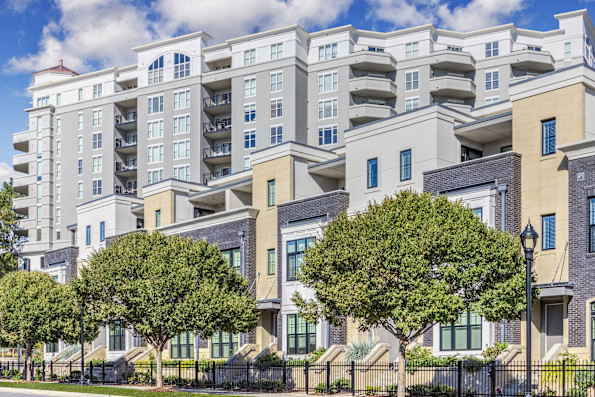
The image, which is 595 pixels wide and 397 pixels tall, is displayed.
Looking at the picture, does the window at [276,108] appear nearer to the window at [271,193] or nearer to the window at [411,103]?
the window at [411,103]

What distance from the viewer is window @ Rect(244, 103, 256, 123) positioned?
7788 cm

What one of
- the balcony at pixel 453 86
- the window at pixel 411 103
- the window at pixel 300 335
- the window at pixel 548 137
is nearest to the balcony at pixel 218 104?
the window at pixel 411 103

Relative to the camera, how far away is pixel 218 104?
8012cm

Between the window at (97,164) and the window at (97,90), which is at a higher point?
the window at (97,90)

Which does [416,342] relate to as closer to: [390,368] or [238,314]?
[390,368]

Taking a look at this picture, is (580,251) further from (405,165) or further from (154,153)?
(154,153)

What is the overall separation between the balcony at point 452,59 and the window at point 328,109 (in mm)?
9853

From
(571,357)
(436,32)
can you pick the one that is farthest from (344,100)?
(571,357)

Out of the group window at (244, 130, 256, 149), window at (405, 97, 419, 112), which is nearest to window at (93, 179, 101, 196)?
window at (244, 130, 256, 149)

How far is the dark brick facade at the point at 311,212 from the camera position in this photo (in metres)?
38.2

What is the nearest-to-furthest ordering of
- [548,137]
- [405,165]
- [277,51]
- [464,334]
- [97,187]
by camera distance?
[548,137]
[464,334]
[405,165]
[277,51]
[97,187]

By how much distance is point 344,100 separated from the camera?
249 ft

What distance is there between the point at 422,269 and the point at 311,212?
50.2ft

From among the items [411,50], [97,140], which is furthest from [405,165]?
[97,140]
